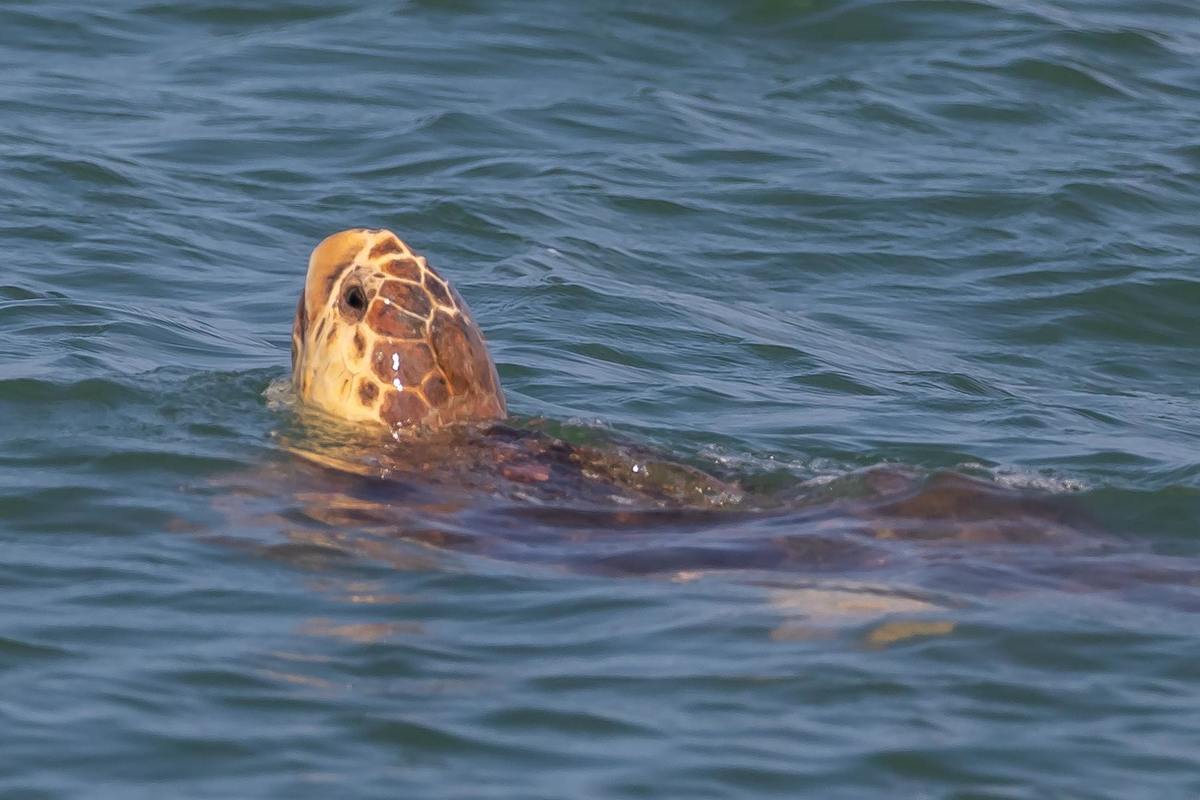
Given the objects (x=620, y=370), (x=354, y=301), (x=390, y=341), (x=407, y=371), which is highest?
(x=354, y=301)

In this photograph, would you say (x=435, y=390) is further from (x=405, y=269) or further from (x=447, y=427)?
Result: (x=405, y=269)

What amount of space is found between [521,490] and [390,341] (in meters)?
0.95

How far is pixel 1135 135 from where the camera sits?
14.2 m

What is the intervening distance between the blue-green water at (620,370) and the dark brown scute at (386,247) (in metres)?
0.78

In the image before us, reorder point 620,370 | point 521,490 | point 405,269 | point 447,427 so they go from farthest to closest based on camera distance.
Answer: point 620,370 < point 405,269 < point 447,427 < point 521,490

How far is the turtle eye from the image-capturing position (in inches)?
306

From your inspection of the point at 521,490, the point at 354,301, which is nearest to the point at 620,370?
the point at 354,301

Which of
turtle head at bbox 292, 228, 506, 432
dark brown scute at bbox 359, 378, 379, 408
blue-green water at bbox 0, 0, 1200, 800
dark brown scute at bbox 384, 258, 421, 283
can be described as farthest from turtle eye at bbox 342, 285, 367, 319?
blue-green water at bbox 0, 0, 1200, 800

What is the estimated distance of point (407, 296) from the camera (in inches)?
306

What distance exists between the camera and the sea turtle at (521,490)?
6512 millimetres

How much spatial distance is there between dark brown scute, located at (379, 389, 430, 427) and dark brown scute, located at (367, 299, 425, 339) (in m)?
0.23

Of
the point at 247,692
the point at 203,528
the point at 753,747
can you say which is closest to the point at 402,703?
the point at 247,692

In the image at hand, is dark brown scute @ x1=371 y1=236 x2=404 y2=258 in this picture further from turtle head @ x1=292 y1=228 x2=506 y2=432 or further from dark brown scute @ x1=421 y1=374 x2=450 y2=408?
dark brown scute @ x1=421 y1=374 x2=450 y2=408

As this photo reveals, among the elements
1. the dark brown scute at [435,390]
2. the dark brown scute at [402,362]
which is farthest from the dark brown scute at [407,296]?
the dark brown scute at [435,390]
